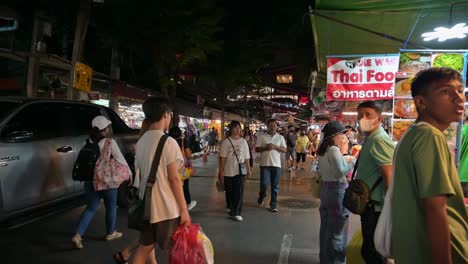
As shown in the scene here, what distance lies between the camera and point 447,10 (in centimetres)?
503

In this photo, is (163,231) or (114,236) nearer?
(163,231)

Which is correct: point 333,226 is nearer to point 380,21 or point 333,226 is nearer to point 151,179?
point 151,179

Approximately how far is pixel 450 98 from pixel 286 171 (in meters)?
12.6

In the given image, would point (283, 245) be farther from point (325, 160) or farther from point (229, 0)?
point (229, 0)

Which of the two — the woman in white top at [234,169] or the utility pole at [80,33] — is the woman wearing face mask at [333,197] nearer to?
the woman in white top at [234,169]

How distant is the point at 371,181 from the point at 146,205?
1948mm

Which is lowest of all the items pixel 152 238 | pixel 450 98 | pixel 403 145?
pixel 152 238

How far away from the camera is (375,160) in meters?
2.95

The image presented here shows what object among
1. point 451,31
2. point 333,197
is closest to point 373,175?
point 333,197

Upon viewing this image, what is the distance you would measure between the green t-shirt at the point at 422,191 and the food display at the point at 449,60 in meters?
3.03

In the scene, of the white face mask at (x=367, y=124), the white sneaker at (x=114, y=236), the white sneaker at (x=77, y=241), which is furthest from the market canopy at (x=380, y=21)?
the white sneaker at (x=77, y=241)

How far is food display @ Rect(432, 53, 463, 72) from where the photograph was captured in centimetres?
421

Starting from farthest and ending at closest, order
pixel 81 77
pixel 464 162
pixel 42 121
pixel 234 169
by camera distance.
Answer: pixel 81 77, pixel 234 169, pixel 464 162, pixel 42 121

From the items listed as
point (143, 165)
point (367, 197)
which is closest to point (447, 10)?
point (367, 197)
